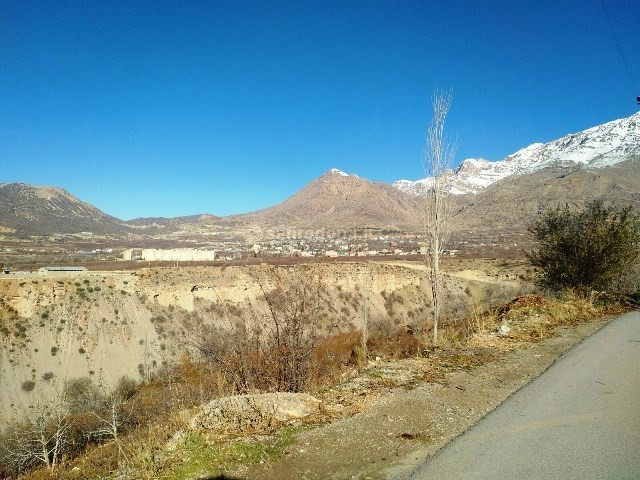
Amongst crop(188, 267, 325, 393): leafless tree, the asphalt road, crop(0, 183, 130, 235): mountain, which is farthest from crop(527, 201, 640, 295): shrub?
crop(0, 183, 130, 235): mountain

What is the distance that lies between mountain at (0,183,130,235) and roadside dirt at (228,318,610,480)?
134251mm

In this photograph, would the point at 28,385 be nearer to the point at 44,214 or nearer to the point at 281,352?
the point at 281,352

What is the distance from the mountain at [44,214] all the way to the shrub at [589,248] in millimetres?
131932

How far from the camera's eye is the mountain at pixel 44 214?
424 feet

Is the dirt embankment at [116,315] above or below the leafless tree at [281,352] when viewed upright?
below

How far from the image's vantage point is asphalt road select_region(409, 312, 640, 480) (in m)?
3.79

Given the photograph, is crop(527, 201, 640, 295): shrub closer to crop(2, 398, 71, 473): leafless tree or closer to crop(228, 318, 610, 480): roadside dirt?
crop(228, 318, 610, 480): roadside dirt

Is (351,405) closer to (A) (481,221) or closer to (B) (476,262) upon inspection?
(B) (476,262)

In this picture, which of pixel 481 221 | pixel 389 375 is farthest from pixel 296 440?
pixel 481 221

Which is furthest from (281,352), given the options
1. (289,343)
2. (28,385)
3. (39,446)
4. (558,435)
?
(28,385)

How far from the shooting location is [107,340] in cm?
3666

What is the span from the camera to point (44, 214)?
15475 cm

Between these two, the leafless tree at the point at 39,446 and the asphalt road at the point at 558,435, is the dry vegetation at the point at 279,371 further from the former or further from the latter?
the asphalt road at the point at 558,435

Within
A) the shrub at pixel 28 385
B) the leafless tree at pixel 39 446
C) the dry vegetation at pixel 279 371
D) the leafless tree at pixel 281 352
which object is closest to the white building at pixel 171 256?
the shrub at pixel 28 385
